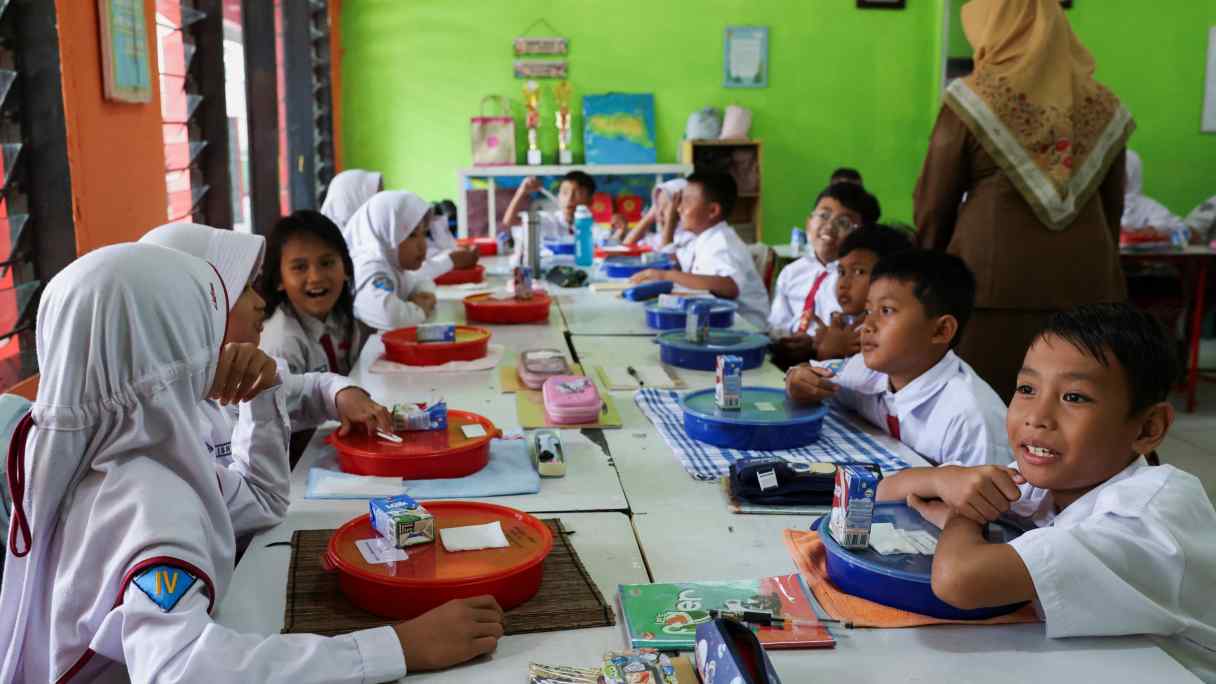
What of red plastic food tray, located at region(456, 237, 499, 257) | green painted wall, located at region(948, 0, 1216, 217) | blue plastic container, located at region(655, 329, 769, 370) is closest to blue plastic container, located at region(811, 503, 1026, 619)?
blue plastic container, located at region(655, 329, 769, 370)

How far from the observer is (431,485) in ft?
5.87

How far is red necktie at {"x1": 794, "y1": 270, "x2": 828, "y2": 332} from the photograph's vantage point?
3.63 metres

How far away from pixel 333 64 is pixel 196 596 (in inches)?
246

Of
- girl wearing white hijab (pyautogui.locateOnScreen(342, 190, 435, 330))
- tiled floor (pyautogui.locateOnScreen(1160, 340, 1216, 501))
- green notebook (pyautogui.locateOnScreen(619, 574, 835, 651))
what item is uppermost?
girl wearing white hijab (pyautogui.locateOnScreen(342, 190, 435, 330))

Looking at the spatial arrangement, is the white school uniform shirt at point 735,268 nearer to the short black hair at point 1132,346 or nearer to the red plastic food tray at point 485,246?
the red plastic food tray at point 485,246

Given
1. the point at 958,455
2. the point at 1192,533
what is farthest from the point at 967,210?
the point at 1192,533

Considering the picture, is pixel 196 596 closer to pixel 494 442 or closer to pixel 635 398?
pixel 494 442

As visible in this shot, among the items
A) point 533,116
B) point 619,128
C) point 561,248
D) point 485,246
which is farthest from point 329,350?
point 619,128

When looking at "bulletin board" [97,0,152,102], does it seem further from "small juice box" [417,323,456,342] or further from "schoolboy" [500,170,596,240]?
"schoolboy" [500,170,596,240]

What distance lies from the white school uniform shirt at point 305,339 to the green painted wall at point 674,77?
425 centimetres

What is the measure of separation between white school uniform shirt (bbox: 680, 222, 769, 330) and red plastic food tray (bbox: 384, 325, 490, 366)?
60.1 inches

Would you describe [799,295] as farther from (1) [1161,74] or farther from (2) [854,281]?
(1) [1161,74]

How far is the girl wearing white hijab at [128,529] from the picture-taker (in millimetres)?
1114

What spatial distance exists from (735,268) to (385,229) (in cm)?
139
